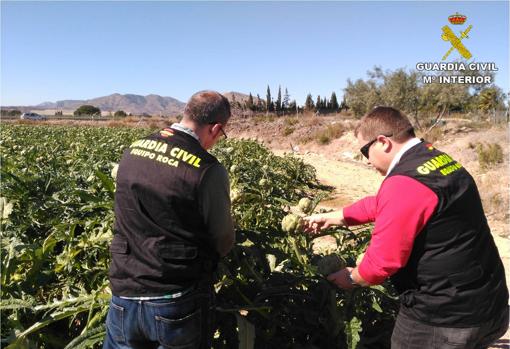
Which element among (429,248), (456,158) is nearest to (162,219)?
(429,248)

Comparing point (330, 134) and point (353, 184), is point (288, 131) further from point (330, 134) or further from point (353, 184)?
point (353, 184)

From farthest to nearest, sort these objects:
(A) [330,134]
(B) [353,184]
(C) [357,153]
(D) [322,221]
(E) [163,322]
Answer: (A) [330,134]
(C) [357,153]
(B) [353,184]
(D) [322,221]
(E) [163,322]

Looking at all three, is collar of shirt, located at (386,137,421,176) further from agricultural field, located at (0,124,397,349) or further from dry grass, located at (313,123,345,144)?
dry grass, located at (313,123,345,144)

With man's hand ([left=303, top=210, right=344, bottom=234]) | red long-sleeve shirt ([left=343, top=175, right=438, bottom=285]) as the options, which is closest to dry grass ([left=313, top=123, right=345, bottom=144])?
man's hand ([left=303, top=210, right=344, bottom=234])

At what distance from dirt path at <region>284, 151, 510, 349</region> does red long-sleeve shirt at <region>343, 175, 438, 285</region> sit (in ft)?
9.04

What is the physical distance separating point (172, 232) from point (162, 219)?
0.08 metres

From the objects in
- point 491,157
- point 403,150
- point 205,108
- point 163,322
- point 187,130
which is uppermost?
point 205,108

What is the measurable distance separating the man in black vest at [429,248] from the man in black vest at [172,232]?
72 centimetres

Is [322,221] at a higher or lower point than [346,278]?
higher

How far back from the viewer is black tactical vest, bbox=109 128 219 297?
1845 mm

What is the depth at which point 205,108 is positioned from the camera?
2018mm

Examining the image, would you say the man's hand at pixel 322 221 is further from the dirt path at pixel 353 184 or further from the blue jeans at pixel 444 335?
the dirt path at pixel 353 184

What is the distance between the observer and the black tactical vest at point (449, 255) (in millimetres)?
1830

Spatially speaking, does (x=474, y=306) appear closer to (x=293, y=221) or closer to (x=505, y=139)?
(x=293, y=221)
